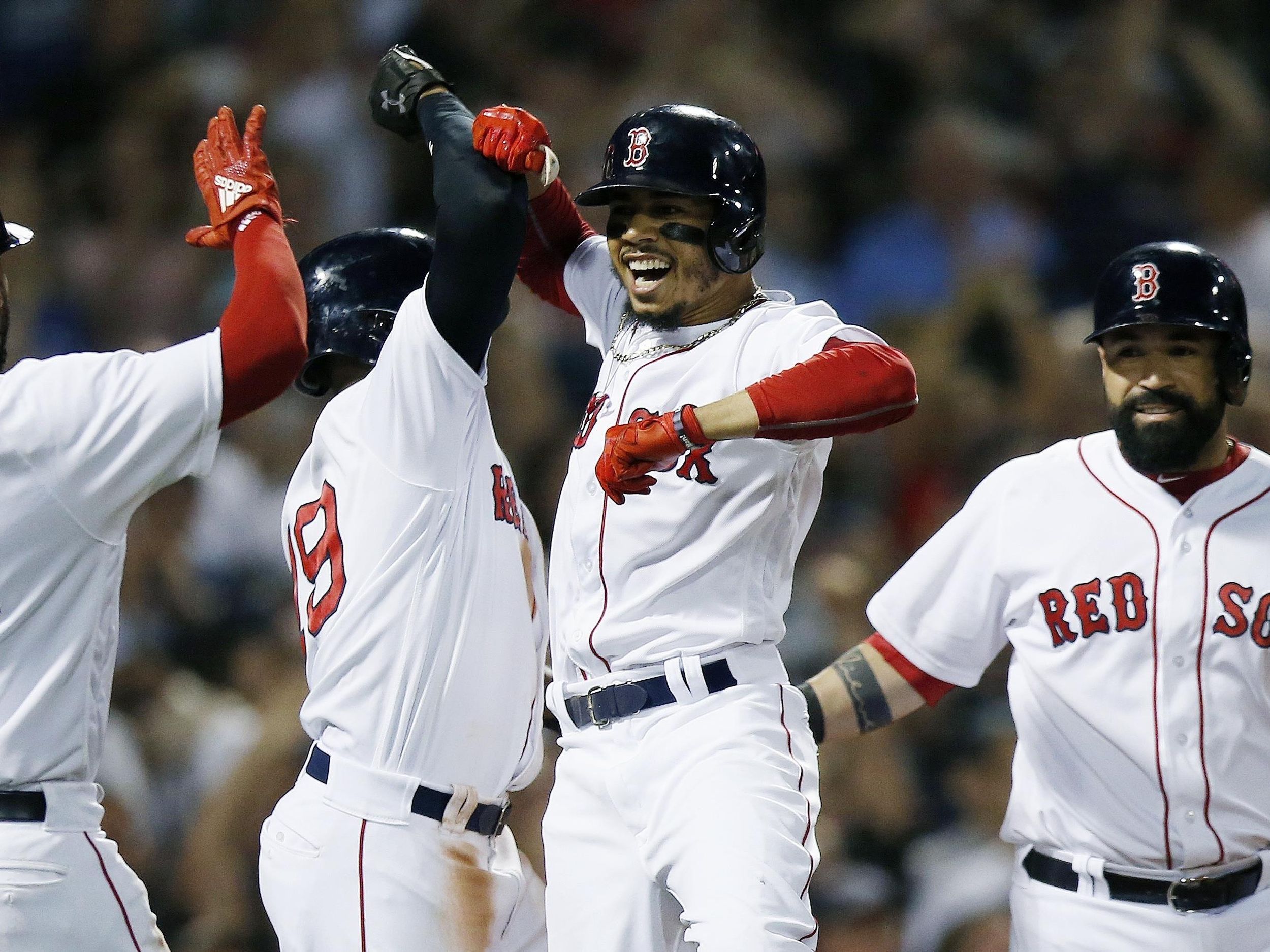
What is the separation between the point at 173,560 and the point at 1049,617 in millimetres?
3729

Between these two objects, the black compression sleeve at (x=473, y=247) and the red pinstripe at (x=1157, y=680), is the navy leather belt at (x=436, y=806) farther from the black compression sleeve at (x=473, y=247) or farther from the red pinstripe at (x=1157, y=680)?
the red pinstripe at (x=1157, y=680)

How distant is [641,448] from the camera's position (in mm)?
3080

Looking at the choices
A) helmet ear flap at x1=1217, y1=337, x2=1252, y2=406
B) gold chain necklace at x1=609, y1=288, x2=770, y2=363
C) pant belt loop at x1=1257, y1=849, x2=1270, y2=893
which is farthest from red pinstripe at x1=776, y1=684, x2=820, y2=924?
helmet ear flap at x1=1217, y1=337, x2=1252, y2=406

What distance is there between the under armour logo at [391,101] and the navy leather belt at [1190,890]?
6.93 ft

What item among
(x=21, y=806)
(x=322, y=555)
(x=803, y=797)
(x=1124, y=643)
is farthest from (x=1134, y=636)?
(x=21, y=806)

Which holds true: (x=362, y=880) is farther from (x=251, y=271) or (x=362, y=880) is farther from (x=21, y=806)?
(x=251, y=271)

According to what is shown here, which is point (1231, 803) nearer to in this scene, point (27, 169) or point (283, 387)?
point (283, 387)

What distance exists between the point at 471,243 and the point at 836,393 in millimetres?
716

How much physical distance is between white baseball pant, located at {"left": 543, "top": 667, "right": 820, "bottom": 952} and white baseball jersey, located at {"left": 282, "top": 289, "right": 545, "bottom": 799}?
0.20 metres

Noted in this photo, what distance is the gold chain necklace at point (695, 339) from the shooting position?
11.2 ft

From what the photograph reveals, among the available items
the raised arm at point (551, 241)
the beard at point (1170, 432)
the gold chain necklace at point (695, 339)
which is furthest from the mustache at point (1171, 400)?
the raised arm at point (551, 241)

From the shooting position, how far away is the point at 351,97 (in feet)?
24.6

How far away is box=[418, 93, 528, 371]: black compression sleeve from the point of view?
123 inches

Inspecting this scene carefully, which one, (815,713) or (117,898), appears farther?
(815,713)
